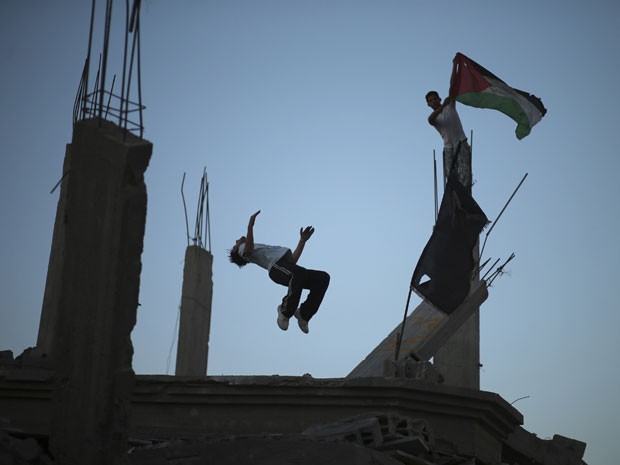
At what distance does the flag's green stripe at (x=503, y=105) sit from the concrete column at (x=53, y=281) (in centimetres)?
597

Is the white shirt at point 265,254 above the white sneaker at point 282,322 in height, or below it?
above

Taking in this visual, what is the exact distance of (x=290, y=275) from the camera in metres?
13.8

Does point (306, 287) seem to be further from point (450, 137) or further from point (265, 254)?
point (450, 137)

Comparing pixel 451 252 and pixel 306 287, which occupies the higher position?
pixel 451 252


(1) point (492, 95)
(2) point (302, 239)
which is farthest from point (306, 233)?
(1) point (492, 95)

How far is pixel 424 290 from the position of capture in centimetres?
1438

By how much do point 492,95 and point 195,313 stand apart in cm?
560

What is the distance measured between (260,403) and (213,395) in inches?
21.9

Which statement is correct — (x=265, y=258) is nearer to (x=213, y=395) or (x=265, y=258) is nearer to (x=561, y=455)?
(x=213, y=395)

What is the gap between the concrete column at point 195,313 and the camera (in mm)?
15641

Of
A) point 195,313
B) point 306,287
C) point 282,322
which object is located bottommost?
point 282,322

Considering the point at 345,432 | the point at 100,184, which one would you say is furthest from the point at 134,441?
the point at 100,184

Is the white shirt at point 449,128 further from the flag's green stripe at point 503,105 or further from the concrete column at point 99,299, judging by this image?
the concrete column at point 99,299

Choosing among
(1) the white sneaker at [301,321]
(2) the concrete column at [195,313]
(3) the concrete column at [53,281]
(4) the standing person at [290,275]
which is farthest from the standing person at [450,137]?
(3) the concrete column at [53,281]
